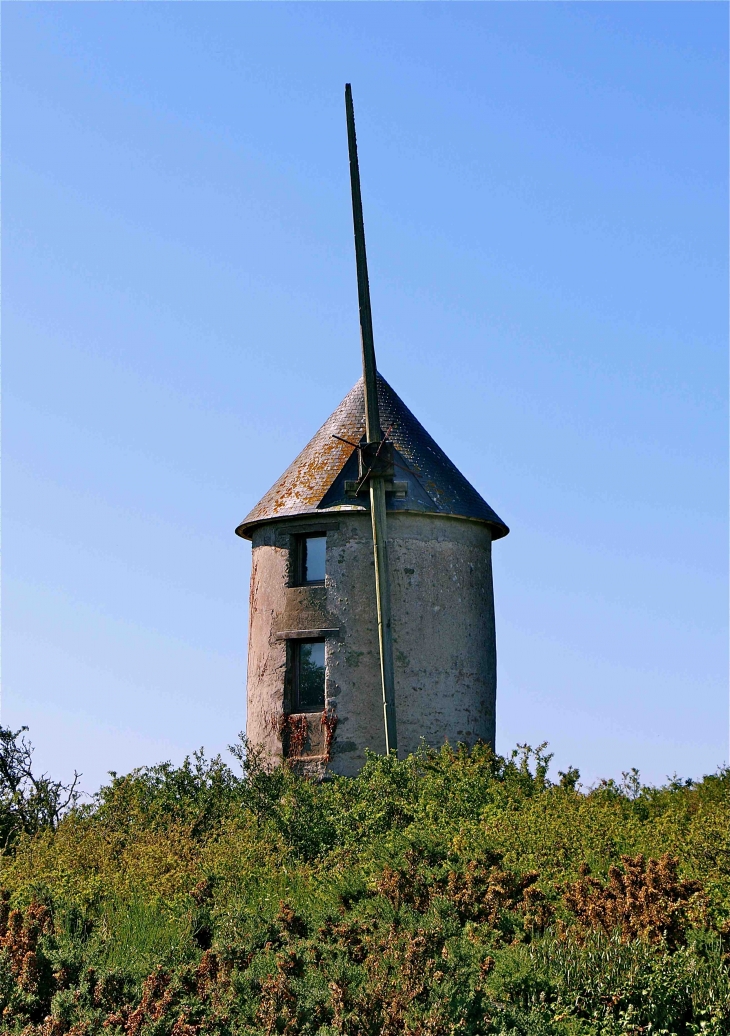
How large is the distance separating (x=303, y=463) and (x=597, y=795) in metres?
8.45

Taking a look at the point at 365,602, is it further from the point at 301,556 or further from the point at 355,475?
the point at 355,475

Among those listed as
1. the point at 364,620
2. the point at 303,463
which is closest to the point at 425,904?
the point at 364,620

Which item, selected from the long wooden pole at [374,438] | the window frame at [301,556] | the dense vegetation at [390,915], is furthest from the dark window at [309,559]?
the dense vegetation at [390,915]

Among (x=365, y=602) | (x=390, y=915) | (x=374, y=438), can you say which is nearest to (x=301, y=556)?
(x=365, y=602)

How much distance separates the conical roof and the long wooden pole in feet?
1.53

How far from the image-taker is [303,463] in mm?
21172

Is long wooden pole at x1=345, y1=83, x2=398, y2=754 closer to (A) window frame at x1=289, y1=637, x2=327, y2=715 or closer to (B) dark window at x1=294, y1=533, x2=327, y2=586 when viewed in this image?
(A) window frame at x1=289, y1=637, x2=327, y2=715

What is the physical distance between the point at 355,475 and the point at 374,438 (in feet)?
2.35

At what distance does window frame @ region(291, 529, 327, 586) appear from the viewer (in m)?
20.2

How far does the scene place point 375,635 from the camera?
19.6m

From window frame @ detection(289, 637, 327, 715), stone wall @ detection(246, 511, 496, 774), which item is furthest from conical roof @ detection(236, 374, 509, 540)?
window frame @ detection(289, 637, 327, 715)

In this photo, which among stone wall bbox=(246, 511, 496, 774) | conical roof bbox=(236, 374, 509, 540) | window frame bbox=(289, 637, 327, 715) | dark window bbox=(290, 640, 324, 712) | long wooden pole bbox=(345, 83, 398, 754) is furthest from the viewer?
conical roof bbox=(236, 374, 509, 540)

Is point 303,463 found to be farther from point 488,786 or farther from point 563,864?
point 563,864

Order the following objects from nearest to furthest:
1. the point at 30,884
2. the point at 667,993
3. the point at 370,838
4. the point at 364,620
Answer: the point at 667,993 < the point at 30,884 < the point at 370,838 < the point at 364,620
